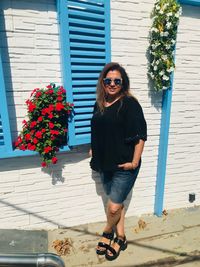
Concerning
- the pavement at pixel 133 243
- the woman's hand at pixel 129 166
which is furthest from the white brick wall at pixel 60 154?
the woman's hand at pixel 129 166

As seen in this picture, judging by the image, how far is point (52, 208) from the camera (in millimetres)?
3670

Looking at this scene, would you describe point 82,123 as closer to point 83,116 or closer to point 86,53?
point 83,116

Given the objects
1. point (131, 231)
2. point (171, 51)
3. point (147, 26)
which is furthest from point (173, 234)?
point (147, 26)

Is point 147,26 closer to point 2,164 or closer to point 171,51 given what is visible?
point 171,51

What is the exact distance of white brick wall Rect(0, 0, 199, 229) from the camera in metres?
3.09

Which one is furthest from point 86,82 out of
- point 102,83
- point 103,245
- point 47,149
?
point 103,245

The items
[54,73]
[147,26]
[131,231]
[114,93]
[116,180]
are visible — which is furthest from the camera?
[131,231]

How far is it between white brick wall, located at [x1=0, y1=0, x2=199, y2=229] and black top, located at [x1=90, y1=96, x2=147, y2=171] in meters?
0.70

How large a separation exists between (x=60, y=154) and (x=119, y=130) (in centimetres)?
103

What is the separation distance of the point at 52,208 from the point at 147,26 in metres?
2.74

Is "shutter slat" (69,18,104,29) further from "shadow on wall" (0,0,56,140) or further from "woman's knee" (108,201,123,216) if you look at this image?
"woman's knee" (108,201,123,216)

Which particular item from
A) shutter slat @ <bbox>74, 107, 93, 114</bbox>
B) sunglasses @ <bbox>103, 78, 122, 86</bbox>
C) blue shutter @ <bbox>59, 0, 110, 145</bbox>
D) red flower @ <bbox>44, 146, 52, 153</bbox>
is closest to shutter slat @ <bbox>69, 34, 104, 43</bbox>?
blue shutter @ <bbox>59, 0, 110, 145</bbox>

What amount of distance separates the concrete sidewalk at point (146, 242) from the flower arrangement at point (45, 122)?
1128 mm

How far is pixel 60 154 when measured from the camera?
3521 mm
